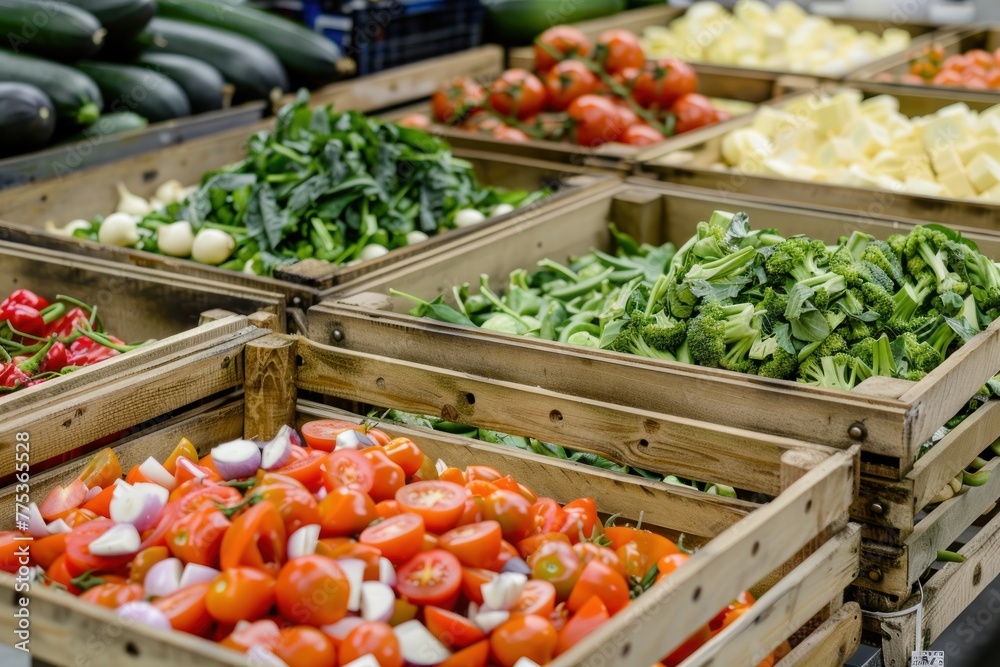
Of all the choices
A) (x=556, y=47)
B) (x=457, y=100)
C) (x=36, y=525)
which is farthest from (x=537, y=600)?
(x=556, y=47)

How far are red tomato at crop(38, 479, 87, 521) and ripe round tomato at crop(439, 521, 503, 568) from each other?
0.83 metres

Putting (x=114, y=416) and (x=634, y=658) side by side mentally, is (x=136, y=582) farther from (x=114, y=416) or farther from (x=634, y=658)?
(x=634, y=658)

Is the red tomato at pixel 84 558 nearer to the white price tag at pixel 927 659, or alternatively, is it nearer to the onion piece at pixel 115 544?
the onion piece at pixel 115 544

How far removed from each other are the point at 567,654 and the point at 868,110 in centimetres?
402

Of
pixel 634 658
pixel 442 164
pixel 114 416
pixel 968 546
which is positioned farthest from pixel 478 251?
pixel 634 658

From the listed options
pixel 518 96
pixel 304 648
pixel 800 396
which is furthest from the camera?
pixel 518 96

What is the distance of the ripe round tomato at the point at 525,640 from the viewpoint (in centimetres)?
192

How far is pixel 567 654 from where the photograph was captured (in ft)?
5.68

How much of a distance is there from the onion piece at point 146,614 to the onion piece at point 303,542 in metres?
0.24

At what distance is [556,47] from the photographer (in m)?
5.79

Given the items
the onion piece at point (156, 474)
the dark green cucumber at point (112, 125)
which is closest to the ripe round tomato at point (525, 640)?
the onion piece at point (156, 474)

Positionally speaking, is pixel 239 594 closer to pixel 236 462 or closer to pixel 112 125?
pixel 236 462

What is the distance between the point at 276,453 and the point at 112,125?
2.94 meters

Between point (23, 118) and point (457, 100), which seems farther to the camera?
point (457, 100)
